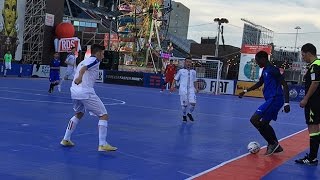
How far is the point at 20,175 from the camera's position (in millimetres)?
6211

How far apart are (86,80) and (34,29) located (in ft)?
115

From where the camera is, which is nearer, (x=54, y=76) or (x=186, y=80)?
(x=186, y=80)

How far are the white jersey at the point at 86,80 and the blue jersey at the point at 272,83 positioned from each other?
316cm

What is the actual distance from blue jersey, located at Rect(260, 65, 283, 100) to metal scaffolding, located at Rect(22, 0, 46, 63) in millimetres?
34547

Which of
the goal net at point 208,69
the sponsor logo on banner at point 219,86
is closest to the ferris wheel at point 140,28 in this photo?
the goal net at point 208,69

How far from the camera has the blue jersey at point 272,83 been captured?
29.4 ft

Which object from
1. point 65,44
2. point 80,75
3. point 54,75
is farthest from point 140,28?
point 80,75

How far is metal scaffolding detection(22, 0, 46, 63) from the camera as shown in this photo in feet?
135

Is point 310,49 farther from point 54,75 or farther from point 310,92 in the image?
point 54,75

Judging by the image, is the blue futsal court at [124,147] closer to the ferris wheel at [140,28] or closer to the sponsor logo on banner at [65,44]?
the sponsor logo on banner at [65,44]

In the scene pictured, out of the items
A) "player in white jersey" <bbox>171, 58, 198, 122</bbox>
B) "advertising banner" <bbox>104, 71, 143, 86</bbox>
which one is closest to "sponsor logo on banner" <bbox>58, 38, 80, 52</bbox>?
"advertising banner" <bbox>104, 71, 143, 86</bbox>

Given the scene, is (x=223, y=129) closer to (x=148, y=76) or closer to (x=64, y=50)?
(x=148, y=76)

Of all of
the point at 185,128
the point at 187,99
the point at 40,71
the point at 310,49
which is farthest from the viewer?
the point at 40,71

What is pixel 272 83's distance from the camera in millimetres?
9000
